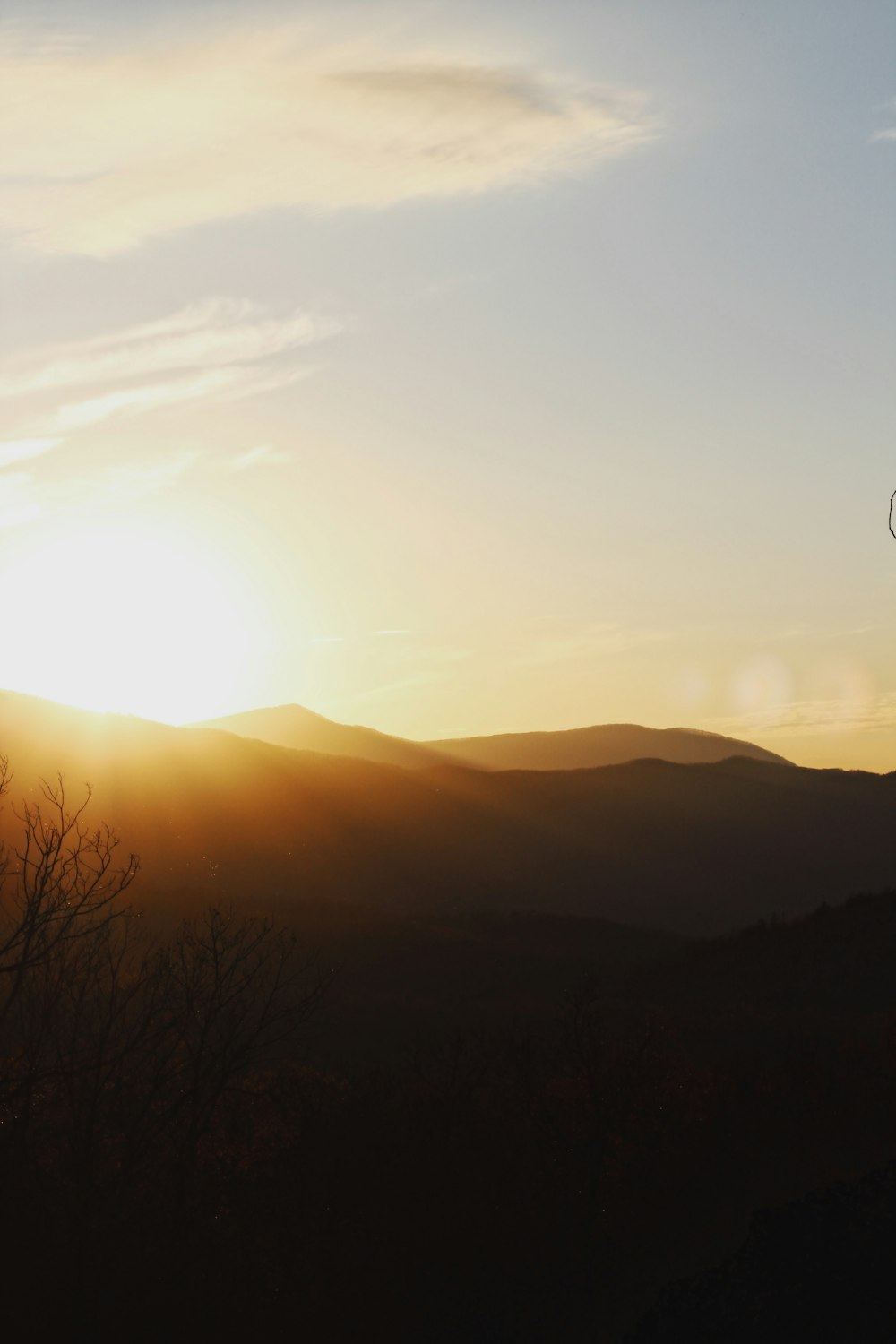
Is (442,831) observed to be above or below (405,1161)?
above

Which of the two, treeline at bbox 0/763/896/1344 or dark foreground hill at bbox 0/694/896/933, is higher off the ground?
dark foreground hill at bbox 0/694/896/933

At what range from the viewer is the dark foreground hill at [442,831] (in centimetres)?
8906

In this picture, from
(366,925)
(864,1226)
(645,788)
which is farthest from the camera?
(645,788)

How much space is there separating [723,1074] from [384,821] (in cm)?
7160

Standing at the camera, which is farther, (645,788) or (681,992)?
(645,788)

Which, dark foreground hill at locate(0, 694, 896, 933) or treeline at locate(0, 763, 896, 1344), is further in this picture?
dark foreground hill at locate(0, 694, 896, 933)

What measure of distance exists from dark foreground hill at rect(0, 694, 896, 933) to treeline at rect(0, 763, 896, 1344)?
116ft

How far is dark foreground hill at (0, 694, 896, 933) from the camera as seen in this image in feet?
292

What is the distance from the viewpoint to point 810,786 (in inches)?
5571

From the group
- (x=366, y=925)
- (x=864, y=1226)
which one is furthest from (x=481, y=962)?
(x=864, y=1226)

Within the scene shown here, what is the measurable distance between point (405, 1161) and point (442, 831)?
76.2 m

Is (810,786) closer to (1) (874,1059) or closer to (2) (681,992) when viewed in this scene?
(2) (681,992)

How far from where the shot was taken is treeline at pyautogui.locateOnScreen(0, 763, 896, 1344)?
75.7 feet

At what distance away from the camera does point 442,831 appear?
107500mm
